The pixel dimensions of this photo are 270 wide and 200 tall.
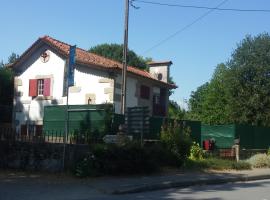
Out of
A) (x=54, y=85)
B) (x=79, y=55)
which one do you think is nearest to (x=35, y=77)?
(x=54, y=85)

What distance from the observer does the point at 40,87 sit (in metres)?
31.3

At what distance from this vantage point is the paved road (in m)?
12.4

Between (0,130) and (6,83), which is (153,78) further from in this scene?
(0,130)

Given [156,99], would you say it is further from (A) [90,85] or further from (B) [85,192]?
(B) [85,192]

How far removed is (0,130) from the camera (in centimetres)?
1800

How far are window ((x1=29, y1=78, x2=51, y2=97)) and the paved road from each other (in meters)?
15.6

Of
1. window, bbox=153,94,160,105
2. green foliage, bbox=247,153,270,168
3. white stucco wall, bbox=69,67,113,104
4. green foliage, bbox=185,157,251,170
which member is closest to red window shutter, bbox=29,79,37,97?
white stucco wall, bbox=69,67,113,104

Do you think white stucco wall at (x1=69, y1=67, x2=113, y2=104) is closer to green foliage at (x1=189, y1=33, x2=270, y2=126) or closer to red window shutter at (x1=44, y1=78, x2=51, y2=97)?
red window shutter at (x1=44, y1=78, x2=51, y2=97)

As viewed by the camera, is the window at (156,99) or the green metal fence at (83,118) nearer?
the green metal fence at (83,118)

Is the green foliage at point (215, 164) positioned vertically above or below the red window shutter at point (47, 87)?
below

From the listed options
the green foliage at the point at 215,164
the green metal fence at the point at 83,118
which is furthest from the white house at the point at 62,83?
the green foliage at the point at 215,164

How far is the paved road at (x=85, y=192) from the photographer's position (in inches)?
488

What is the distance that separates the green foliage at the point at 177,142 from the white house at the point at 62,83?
8933 mm

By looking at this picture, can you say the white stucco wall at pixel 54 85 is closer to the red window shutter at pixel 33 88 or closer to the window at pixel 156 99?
the red window shutter at pixel 33 88
